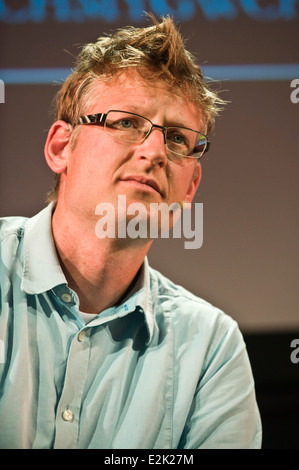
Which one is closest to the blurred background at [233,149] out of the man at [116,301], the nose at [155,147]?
the man at [116,301]

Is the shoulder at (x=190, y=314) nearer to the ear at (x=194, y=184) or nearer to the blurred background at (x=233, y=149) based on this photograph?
the blurred background at (x=233, y=149)

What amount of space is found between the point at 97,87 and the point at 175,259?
2.21 ft

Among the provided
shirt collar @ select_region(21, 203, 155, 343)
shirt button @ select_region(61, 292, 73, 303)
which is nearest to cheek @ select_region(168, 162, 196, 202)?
shirt collar @ select_region(21, 203, 155, 343)

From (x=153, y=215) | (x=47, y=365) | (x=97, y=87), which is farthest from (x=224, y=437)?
(x=97, y=87)

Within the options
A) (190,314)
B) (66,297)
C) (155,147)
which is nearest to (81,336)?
(66,297)

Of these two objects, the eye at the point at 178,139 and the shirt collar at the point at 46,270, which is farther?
the eye at the point at 178,139

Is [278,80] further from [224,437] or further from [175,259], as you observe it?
[224,437]

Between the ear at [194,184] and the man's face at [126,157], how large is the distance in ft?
0.55

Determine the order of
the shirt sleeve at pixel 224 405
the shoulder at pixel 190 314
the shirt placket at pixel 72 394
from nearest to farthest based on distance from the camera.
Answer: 1. the shirt placket at pixel 72 394
2. the shirt sleeve at pixel 224 405
3. the shoulder at pixel 190 314

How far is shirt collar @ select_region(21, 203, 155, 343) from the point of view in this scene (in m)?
1.50

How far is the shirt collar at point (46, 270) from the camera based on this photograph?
1.50m

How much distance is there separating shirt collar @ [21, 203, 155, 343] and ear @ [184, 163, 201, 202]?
12.1 inches

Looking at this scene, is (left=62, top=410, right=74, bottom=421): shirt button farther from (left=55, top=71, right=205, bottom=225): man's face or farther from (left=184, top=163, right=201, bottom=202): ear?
(left=184, top=163, right=201, bottom=202): ear

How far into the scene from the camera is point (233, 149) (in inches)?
76.0
